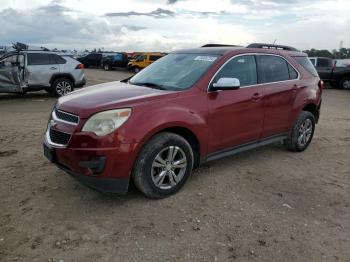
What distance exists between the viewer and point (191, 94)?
4.68 meters

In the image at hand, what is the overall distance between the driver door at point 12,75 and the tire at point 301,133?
965 cm

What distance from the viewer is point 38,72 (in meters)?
13.3

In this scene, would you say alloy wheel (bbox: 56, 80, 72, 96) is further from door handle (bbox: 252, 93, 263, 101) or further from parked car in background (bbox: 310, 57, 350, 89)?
parked car in background (bbox: 310, 57, 350, 89)

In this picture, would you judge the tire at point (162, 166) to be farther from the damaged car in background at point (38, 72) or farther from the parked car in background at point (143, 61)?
the parked car in background at point (143, 61)

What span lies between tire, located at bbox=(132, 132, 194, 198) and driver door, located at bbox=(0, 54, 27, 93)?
33.0 ft

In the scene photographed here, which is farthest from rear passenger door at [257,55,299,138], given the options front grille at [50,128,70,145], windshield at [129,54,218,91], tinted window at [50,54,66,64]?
tinted window at [50,54,66,64]

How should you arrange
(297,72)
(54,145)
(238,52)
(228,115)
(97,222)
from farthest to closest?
(297,72) → (238,52) → (228,115) → (54,145) → (97,222)

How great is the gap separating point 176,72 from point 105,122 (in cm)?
158

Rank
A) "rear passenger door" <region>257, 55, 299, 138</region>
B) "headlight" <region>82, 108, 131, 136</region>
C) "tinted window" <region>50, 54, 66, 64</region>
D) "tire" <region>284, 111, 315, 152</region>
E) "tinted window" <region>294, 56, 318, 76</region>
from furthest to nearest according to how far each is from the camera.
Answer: "tinted window" <region>50, 54, 66, 64</region>
"tinted window" <region>294, 56, 318, 76</region>
"tire" <region>284, 111, 315, 152</region>
"rear passenger door" <region>257, 55, 299, 138</region>
"headlight" <region>82, 108, 131, 136</region>

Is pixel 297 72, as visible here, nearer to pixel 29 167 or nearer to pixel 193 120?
pixel 193 120

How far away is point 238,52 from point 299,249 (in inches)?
111

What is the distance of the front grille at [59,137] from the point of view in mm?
→ 4155

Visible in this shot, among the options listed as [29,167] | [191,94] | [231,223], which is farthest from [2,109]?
[231,223]

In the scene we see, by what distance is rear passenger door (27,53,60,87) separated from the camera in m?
13.2
